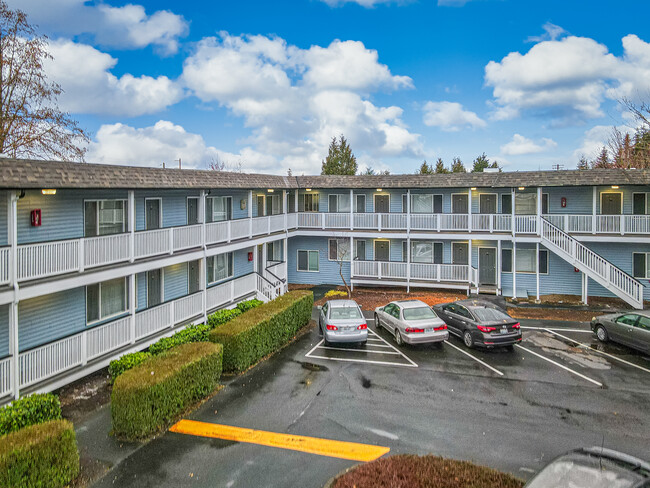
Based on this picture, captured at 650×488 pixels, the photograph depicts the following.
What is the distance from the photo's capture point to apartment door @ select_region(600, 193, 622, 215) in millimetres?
23156

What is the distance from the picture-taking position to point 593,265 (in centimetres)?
2064

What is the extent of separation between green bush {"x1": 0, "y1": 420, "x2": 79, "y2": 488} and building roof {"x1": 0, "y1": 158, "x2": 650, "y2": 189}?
567 cm

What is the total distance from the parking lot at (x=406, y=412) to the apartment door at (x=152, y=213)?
717cm

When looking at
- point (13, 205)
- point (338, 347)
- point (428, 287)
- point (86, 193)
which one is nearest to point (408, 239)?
point (428, 287)

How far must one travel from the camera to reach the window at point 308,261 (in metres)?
28.7

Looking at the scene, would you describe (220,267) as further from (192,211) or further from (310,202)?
(310,202)

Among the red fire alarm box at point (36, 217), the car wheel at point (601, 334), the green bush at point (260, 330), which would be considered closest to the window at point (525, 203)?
the car wheel at point (601, 334)

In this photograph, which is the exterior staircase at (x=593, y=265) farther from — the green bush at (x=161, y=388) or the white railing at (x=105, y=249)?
the white railing at (x=105, y=249)

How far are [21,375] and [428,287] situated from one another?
67.1ft

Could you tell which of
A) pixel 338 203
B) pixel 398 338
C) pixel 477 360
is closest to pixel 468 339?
pixel 477 360

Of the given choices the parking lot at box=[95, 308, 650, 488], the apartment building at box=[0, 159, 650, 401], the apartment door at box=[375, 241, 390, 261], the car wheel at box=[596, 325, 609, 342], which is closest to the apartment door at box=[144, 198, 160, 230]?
the apartment building at box=[0, 159, 650, 401]

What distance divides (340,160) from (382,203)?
41.8 m

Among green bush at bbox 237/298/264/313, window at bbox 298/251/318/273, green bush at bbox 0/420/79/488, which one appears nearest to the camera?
green bush at bbox 0/420/79/488

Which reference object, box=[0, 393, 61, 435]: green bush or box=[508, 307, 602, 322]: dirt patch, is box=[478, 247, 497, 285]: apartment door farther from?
box=[0, 393, 61, 435]: green bush
